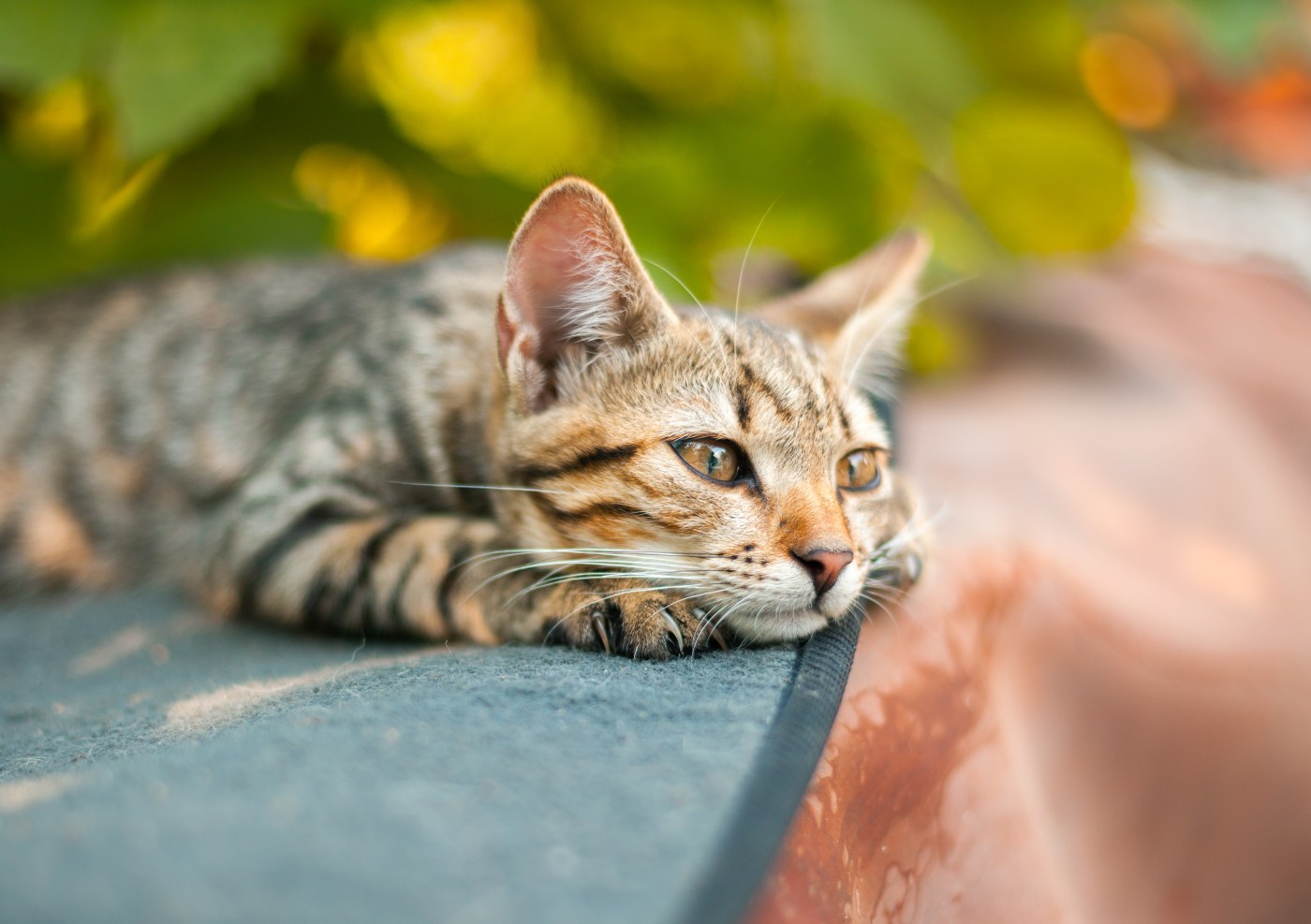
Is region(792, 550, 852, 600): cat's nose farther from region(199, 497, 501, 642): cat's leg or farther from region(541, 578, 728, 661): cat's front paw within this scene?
region(199, 497, 501, 642): cat's leg

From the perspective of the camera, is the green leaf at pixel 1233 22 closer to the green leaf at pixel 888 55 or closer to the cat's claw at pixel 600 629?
the green leaf at pixel 888 55

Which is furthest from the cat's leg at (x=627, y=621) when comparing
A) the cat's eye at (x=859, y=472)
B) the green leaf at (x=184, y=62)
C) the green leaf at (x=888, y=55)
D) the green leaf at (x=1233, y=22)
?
the green leaf at (x=1233, y=22)

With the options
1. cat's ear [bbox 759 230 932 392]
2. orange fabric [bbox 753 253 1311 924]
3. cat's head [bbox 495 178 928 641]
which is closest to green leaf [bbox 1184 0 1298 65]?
orange fabric [bbox 753 253 1311 924]

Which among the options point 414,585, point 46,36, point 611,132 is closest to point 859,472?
point 414,585

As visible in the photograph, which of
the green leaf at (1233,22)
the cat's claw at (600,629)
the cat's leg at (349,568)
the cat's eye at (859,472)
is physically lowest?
the cat's leg at (349,568)

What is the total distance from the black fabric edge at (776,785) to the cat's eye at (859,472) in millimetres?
295

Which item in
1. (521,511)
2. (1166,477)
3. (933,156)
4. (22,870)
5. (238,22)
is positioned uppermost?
(238,22)

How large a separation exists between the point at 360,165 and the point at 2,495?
4.44 ft

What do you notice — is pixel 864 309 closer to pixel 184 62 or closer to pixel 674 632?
pixel 674 632

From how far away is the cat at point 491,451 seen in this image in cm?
129

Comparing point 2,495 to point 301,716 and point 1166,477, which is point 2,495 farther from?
point 1166,477

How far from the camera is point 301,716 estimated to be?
3.42 feet

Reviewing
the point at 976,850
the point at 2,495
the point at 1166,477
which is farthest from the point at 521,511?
the point at 1166,477

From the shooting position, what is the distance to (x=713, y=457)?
53.0 inches
